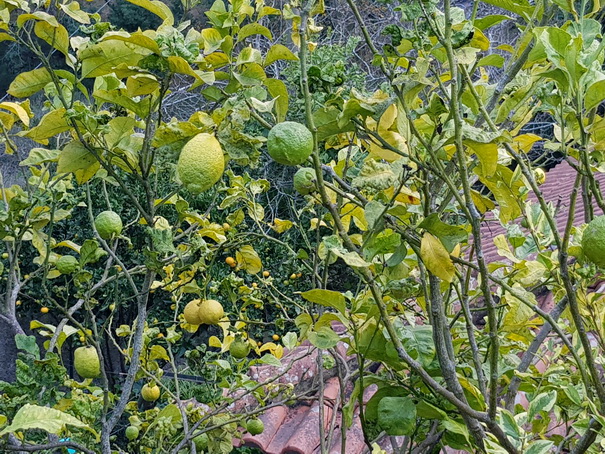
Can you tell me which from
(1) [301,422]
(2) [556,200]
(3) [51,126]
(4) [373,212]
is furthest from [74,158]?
(2) [556,200]

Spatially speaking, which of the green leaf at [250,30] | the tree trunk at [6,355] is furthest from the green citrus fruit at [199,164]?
the tree trunk at [6,355]

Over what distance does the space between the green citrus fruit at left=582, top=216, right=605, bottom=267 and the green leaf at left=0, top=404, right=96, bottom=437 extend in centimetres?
57

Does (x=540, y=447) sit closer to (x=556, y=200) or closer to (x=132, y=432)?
(x=132, y=432)

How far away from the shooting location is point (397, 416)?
30.6 inches

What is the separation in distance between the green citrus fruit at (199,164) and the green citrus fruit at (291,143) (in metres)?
0.09

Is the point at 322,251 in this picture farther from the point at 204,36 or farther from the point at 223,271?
the point at 223,271

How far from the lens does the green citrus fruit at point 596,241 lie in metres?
0.67

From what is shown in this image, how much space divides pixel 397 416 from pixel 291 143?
0.39m

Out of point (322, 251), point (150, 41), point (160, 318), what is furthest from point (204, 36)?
point (160, 318)

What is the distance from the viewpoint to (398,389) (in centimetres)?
85

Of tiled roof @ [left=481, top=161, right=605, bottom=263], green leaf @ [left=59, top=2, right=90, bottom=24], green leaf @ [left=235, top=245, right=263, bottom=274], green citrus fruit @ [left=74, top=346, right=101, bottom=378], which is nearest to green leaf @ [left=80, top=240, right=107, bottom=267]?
green citrus fruit @ [left=74, top=346, right=101, bottom=378]

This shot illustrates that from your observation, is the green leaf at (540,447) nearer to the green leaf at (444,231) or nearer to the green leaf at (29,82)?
the green leaf at (444,231)

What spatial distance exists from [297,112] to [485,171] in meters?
3.33

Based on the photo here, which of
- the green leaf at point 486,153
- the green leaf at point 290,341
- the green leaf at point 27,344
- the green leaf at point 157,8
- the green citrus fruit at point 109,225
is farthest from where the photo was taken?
the green leaf at point 290,341
